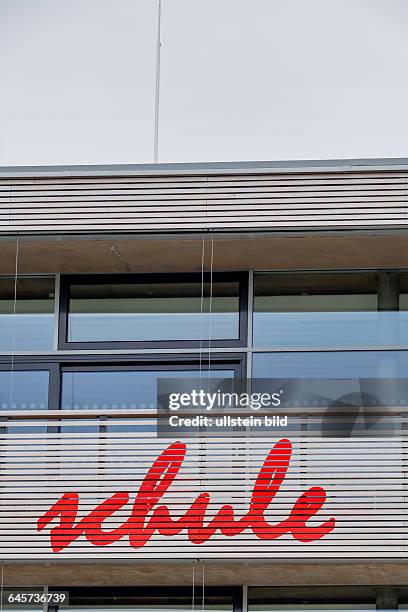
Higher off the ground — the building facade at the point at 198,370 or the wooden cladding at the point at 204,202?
the wooden cladding at the point at 204,202

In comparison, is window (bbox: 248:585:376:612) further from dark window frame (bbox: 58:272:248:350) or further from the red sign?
dark window frame (bbox: 58:272:248:350)

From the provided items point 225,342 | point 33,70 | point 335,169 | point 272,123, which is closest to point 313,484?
point 225,342

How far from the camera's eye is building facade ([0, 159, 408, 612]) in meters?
11.2

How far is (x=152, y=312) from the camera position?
12.6 meters

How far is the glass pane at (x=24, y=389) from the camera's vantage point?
12266 millimetres

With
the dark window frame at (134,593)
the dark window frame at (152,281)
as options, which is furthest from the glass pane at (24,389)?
the dark window frame at (134,593)

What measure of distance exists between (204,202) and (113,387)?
197 cm

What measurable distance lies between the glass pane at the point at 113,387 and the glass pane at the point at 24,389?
0.19 m

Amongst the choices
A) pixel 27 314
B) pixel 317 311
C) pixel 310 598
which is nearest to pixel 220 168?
pixel 317 311

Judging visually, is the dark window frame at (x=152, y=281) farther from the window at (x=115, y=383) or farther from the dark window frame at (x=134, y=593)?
the dark window frame at (x=134, y=593)

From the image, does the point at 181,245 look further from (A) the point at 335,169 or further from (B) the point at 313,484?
(B) the point at 313,484

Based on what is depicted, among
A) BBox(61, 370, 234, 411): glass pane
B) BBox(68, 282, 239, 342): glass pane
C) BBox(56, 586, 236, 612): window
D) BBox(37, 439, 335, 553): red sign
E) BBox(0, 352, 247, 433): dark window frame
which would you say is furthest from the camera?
BBox(68, 282, 239, 342): glass pane

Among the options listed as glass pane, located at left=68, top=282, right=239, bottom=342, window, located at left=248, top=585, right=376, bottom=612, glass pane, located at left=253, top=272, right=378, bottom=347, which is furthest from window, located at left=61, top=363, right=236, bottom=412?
window, located at left=248, top=585, right=376, bottom=612

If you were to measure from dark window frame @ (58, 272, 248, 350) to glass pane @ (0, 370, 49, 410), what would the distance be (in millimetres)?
368
